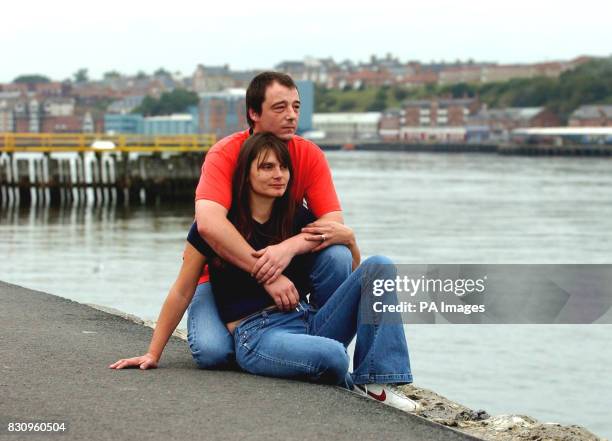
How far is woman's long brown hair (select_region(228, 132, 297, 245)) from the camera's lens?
5207 mm

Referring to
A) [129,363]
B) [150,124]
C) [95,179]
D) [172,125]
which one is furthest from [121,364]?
[150,124]

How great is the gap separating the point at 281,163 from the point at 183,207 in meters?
37.2

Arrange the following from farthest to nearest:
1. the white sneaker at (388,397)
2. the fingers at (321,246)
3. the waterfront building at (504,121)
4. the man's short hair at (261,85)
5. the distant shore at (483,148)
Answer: the waterfront building at (504,121)
the distant shore at (483,148)
the man's short hair at (261,85)
the fingers at (321,246)
the white sneaker at (388,397)

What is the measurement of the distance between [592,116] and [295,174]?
6786 inches

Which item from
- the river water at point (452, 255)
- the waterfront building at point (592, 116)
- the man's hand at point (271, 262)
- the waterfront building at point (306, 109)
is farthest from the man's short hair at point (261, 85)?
the waterfront building at point (306, 109)

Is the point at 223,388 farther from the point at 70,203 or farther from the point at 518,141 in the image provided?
the point at 518,141

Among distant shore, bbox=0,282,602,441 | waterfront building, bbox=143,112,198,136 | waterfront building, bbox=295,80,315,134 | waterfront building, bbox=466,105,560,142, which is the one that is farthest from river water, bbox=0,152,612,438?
waterfront building, bbox=143,112,198,136

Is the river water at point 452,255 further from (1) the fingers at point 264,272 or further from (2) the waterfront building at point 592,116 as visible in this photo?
(2) the waterfront building at point 592,116

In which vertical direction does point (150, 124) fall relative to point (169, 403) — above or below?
below

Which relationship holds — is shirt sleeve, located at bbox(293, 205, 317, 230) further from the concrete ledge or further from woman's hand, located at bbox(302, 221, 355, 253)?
the concrete ledge

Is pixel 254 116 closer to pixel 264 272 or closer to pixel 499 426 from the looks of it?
pixel 264 272

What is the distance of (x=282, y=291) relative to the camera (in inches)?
204

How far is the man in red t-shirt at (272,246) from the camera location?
5156 millimetres

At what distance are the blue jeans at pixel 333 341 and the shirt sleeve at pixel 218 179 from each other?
1.60ft
